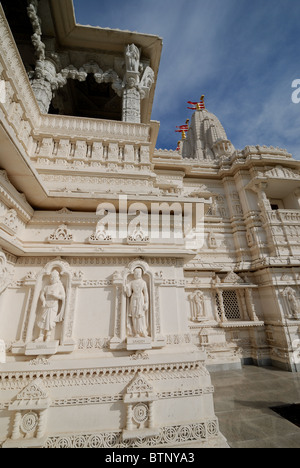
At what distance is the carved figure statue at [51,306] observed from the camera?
136 inches

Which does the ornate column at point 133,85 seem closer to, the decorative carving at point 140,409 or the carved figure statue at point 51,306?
the carved figure statue at point 51,306

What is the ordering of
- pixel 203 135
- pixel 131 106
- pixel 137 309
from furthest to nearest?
pixel 203 135
pixel 131 106
pixel 137 309

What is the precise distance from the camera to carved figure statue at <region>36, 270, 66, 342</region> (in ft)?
11.3

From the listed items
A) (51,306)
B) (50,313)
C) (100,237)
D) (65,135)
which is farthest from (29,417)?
(65,135)

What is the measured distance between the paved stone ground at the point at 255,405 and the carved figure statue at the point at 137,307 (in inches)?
97.3

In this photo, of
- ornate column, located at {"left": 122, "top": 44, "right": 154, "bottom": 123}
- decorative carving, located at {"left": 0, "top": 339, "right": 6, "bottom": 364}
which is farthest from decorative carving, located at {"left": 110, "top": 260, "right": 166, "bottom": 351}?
ornate column, located at {"left": 122, "top": 44, "right": 154, "bottom": 123}

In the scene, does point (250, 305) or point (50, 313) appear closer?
point (50, 313)

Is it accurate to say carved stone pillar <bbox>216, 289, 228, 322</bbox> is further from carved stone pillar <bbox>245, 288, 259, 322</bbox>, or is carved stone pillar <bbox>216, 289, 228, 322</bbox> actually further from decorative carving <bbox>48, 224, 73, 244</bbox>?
decorative carving <bbox>48, 224, 73, 244</bbox>

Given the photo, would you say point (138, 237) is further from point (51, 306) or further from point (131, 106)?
point (131, 106)

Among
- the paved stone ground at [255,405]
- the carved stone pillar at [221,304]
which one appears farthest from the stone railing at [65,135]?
the carved stone pillar at [221,304]

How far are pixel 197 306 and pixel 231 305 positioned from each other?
204cm

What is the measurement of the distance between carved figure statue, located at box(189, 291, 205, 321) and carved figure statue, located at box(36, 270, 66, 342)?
7.15 m

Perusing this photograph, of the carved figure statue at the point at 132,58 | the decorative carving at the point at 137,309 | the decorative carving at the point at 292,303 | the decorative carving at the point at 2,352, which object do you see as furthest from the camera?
the decorative carving at the point at 292,303

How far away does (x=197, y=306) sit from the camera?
9.32 meters
